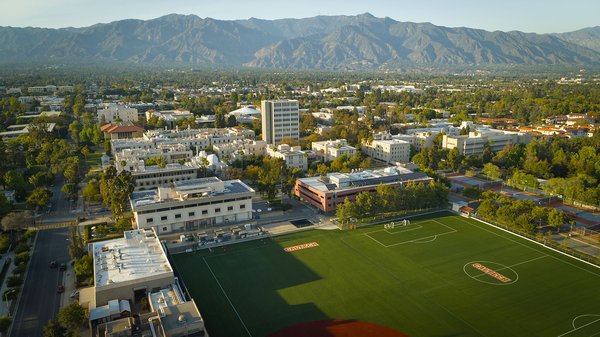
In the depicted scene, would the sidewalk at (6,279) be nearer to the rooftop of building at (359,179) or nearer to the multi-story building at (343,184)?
Answer: the multi-story building at (343,184)

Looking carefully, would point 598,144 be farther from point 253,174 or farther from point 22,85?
point 22,85

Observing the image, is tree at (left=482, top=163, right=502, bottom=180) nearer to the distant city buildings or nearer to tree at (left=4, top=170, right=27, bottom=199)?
tree at (left=4, top=170, right=27, bottom=199)

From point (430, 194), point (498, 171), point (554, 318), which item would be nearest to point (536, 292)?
point (554, 318)

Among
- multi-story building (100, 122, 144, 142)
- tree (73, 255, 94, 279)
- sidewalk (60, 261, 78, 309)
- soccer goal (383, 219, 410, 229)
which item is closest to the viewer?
sidewalk (60, 261, 78, 309)

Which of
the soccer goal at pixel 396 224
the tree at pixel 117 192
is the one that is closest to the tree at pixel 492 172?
the soccer goal at pixel 396 224

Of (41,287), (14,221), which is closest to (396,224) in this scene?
(41,287)

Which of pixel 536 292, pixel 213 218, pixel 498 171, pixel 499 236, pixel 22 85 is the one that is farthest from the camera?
pixel 22 85

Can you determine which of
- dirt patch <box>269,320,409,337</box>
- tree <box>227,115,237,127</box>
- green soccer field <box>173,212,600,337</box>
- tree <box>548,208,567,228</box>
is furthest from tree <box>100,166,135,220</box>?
tree <box>227,115,237,127</box>
